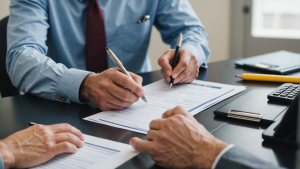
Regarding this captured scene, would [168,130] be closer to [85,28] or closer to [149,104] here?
[149,104]

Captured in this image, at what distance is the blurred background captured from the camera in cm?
267

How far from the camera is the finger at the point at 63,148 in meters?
0.50

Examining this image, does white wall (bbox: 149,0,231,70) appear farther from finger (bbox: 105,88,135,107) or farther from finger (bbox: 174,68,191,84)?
finger (bbox: 105,88,135,107)

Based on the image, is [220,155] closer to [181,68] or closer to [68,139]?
[68,139]

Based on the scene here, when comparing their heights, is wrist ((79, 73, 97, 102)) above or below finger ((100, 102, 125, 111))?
above

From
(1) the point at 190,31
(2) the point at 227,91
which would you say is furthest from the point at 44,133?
(1) the point at 190,31

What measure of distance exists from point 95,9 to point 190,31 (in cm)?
45

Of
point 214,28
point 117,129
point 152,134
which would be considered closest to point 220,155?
point 152,134

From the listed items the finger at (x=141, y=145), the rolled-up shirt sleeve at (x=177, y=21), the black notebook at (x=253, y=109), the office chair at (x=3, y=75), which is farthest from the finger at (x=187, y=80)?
the office chair at (x=3, y=75)

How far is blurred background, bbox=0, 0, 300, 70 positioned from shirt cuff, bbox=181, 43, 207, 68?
5.41ft

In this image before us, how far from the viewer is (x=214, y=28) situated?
2.94 m

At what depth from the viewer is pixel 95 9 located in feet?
3.93

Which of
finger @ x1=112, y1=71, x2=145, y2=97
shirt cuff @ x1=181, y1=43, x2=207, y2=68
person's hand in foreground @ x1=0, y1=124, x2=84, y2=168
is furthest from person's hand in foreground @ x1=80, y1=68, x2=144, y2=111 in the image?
shirt cuff @ x1=181, y1=43, x2=207, y2=68

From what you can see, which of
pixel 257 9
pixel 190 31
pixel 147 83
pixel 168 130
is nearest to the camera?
pixel 168 130
